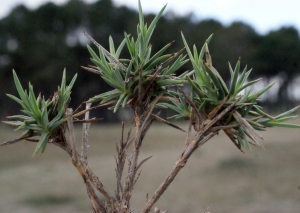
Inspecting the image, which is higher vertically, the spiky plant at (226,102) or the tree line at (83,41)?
the spiky plant at (226,102)

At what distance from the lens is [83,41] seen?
6391 mm

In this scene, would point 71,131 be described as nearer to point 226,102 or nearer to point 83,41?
point 226,102

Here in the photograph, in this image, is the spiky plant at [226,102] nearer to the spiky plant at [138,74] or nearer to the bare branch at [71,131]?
the spiky plant at [138,74]

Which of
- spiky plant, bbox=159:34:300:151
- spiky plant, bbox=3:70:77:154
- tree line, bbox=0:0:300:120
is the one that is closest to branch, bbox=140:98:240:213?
spiky plant, bbox=159:34:300:151

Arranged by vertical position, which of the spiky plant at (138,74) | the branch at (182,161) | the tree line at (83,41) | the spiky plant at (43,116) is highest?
the spiky plant at (138,74)

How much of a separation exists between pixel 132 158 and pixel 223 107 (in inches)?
5.2

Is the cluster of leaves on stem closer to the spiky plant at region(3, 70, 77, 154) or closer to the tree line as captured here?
the spiky plant at region(3, 70, 77, 154)

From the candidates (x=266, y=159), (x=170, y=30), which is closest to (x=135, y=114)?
(x=266, y=159)

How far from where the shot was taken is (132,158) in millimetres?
495

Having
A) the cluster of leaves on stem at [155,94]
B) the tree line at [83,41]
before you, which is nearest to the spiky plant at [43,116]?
the cluster of leaves on stem at [155,94]

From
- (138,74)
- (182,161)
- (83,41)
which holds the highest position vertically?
(138,74)

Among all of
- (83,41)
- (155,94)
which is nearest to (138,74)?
(155,94)

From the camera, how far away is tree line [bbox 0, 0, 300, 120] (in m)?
6.02

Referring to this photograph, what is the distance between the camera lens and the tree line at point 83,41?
237 inches
